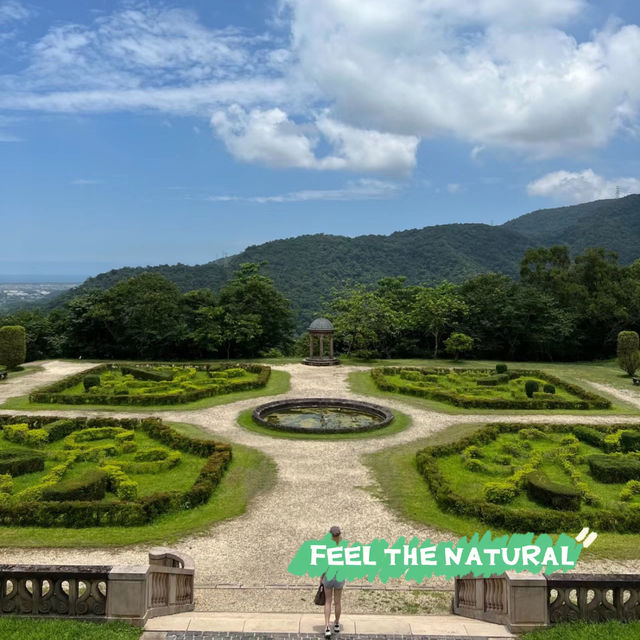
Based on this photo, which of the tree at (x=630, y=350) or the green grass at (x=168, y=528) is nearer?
the green grass at (x=168, y=528)

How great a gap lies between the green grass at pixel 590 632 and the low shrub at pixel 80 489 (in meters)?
12.5

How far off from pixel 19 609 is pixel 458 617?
773 cm

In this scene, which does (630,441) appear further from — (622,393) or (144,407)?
(144,407)

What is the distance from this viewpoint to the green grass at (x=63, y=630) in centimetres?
792

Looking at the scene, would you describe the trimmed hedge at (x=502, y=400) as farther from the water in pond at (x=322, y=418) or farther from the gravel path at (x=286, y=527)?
the gravel path at (x=286, y=527)

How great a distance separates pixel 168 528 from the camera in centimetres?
1415

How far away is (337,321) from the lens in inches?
1889

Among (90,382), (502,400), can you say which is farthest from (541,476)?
(90,382)

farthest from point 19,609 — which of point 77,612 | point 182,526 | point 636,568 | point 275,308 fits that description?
point 275,308

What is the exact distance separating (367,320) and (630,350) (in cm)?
2061

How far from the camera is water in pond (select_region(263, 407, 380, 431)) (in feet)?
83.8

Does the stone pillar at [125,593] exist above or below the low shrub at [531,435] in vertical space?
above

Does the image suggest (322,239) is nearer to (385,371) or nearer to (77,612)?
(385,371)

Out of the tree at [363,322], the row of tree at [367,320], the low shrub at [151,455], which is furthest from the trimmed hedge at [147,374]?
the tree at [363,322]
